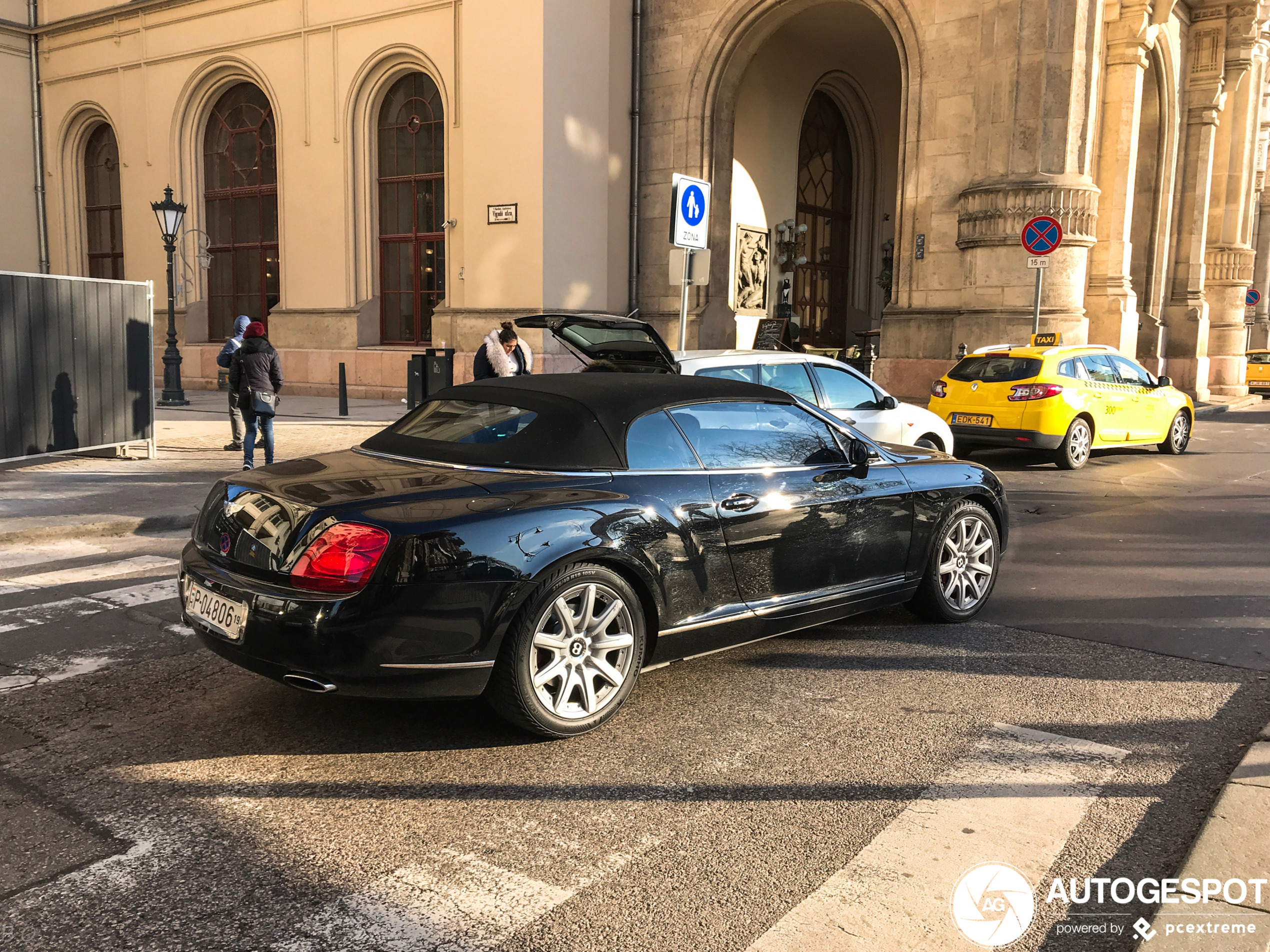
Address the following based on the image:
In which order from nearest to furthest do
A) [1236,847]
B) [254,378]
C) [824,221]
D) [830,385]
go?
[1236,847], [830,385], [254,378], [824,221]

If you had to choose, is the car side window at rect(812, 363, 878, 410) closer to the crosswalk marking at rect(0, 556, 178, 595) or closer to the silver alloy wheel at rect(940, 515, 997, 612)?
the silver alloy wheel at rect(940, 515, 997, 612)

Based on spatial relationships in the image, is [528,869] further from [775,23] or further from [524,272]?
[775,23]

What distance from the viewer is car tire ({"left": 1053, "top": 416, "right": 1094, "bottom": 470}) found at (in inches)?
524

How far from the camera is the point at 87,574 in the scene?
7.45 metres

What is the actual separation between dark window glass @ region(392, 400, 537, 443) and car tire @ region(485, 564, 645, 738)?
0.87 metres

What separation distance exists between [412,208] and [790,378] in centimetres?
1670

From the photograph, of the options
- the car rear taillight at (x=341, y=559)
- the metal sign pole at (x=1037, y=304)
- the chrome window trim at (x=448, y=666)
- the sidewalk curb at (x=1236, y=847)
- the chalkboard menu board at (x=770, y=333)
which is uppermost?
the metal sign pole at (x=1037, y=304)

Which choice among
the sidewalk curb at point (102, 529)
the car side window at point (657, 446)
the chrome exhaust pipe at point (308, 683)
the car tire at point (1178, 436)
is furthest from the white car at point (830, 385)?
the car tire at point (1178, 436)

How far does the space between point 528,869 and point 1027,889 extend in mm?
1470

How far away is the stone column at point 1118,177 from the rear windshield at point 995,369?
9.68 m

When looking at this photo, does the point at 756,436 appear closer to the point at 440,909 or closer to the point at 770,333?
the point at 440,909

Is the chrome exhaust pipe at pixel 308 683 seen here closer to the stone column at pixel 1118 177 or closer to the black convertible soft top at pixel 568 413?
the black convertible soft top at pixel 568 413

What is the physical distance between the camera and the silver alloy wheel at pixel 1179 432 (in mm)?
15219

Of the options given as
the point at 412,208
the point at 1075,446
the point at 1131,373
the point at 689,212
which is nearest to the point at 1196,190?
the point at 1131,373
